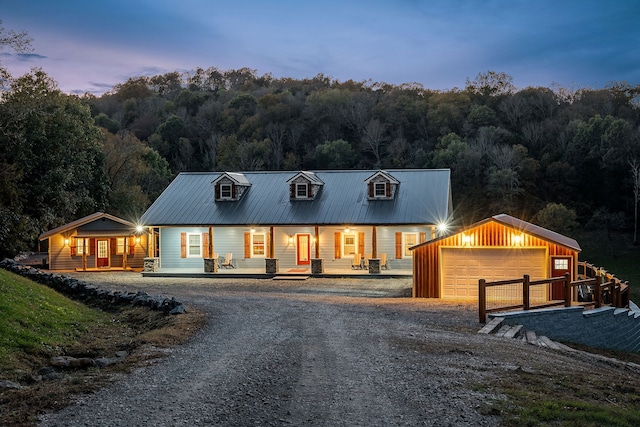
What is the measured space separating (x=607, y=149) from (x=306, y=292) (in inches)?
1544

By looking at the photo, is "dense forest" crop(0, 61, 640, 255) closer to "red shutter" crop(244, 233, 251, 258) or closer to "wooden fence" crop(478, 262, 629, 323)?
"red shutter" crop(244, 233, 251, 258)

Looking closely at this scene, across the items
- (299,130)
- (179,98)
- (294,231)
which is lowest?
(294,231)


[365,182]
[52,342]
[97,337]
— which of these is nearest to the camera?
[52,342]

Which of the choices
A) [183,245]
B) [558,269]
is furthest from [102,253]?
[558,269]

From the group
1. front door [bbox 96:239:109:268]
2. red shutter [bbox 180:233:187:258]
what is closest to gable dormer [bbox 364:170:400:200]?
red shutter [bbox 180:233:187:258]

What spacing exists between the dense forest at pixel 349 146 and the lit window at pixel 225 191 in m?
8.91

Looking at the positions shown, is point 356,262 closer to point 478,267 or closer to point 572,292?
point 478,267

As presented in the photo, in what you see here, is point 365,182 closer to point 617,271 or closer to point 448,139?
point 617,271

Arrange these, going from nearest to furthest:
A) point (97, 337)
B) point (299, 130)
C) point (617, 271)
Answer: point (97, 337) → point (617, 271) → point (299, 130)

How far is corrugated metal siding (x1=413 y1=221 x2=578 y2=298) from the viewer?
22.0m

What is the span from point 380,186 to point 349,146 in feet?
104

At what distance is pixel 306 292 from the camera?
77.0 feet

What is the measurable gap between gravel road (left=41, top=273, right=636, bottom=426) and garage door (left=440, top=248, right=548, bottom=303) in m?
4.23

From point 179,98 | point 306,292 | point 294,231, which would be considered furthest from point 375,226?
point 179,98
